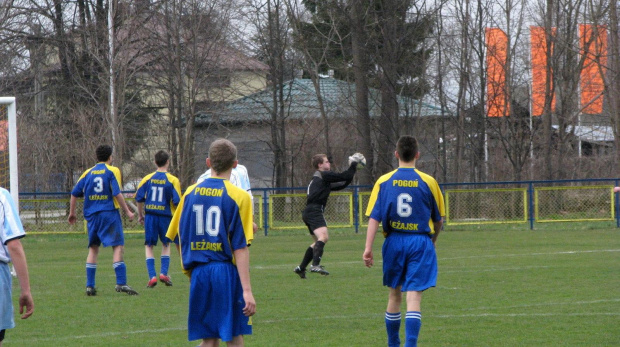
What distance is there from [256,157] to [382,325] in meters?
34.3

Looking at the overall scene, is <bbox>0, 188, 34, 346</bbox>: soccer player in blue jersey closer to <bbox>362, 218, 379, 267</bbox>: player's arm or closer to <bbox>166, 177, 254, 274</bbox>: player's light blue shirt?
<bbox>166, 177, 254, 274</bbox>: player's light blue shirt

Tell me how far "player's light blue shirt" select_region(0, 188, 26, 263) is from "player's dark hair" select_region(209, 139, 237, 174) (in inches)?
48.2

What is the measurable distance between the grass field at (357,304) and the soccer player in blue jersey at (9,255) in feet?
8.97

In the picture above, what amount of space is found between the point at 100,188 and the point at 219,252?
20.0 feet

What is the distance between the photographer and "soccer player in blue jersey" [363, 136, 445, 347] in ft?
21.9

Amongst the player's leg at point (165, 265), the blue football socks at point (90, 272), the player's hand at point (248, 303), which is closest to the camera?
the player's hand at point (248, 303)

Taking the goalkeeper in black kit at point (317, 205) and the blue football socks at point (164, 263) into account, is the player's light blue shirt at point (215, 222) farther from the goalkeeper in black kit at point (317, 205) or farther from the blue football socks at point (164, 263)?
the goalkeeper in black kit at point (317, 205)

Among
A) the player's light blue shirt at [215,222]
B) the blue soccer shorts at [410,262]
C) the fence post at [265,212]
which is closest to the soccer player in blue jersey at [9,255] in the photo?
the player's light blue shirt at [215,222]

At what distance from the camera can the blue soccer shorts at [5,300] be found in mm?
4797

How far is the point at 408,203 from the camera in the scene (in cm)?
673

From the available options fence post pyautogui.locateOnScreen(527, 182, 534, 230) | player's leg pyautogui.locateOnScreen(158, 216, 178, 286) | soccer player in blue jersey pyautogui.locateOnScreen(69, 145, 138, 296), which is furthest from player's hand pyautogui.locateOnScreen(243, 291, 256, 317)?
fence post pyautogui.locateOnScreen(527, 182, 534, 230)

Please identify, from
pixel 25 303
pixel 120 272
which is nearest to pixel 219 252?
pixel 25 303

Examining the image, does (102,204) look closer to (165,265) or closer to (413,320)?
(165,265)

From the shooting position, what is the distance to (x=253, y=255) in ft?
58.5
